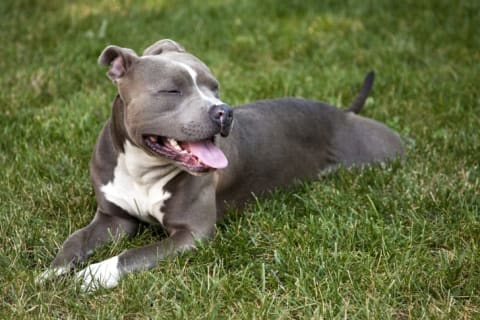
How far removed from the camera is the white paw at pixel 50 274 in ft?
11.2

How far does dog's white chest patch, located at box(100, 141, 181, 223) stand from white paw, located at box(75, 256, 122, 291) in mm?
464

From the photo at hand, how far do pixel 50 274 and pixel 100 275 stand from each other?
0.22 meters

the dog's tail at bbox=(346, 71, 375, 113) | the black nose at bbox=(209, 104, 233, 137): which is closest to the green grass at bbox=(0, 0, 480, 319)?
the dog's tail at bbox=(346, 71, 375, 113)

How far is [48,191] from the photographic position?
14.1 ft

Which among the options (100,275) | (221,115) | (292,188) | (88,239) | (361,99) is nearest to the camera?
(100,275)

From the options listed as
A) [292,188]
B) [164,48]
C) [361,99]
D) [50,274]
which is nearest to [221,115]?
[164,48]

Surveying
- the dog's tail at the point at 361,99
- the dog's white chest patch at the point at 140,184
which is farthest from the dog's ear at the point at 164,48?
the dog's tail at the point at 361,99

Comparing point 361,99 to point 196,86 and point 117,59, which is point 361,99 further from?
point 117,59

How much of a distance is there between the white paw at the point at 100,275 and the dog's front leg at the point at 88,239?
0.12m

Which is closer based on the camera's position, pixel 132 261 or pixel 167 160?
pixel 132 261

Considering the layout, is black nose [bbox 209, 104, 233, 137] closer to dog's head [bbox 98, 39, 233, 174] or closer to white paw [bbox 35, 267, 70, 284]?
dog's head [bbox 98, 39, 233, 174]

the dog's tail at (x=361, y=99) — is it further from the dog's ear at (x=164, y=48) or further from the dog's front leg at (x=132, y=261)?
the dog's front leg at (x=132, y=261)

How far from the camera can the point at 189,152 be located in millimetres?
3691

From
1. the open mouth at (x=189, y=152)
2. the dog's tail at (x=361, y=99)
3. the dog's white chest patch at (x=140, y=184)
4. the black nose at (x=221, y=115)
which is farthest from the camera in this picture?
the dog's tail at (x=361, y=99)
